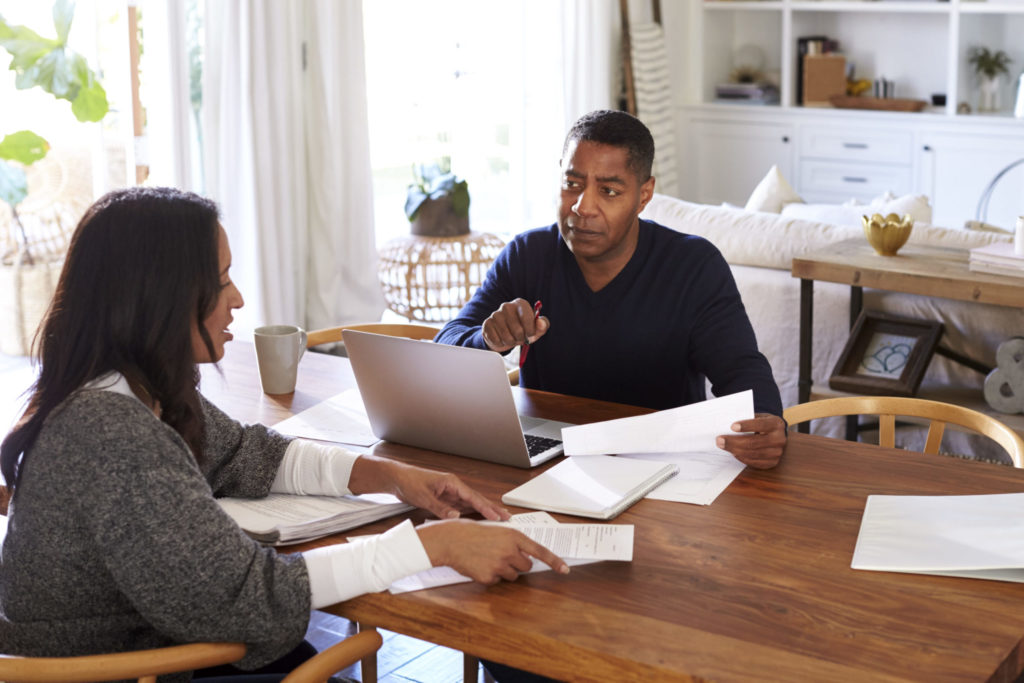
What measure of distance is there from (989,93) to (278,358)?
4801mm

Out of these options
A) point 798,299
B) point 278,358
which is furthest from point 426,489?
point 798,299

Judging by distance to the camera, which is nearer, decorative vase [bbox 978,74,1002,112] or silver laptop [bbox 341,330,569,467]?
silver laptop [bbox 341,330,569,467]

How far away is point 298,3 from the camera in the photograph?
446cm

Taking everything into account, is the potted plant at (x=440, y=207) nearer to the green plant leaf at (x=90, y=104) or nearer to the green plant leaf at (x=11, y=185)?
the green plant leaf at (x=90, y=104)

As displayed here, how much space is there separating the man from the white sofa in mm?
1276

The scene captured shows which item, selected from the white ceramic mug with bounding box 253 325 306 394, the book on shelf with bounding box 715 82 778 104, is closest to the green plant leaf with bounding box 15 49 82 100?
the white ceramic mug with bounding box 253 325 306 394

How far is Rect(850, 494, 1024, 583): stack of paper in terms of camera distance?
Result: 4.44 feet

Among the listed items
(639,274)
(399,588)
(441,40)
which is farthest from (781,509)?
(441,40)

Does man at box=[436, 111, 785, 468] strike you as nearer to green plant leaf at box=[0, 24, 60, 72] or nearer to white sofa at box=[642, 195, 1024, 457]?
white sofa at box=[642, 195, 1024, 457]

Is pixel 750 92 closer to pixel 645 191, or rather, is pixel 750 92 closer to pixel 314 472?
pixel 645 191

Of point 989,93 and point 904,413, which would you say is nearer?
point 904,413

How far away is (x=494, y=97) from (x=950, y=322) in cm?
312

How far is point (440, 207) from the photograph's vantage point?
457cm

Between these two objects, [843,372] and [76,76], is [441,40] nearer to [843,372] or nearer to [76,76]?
[76,76]
